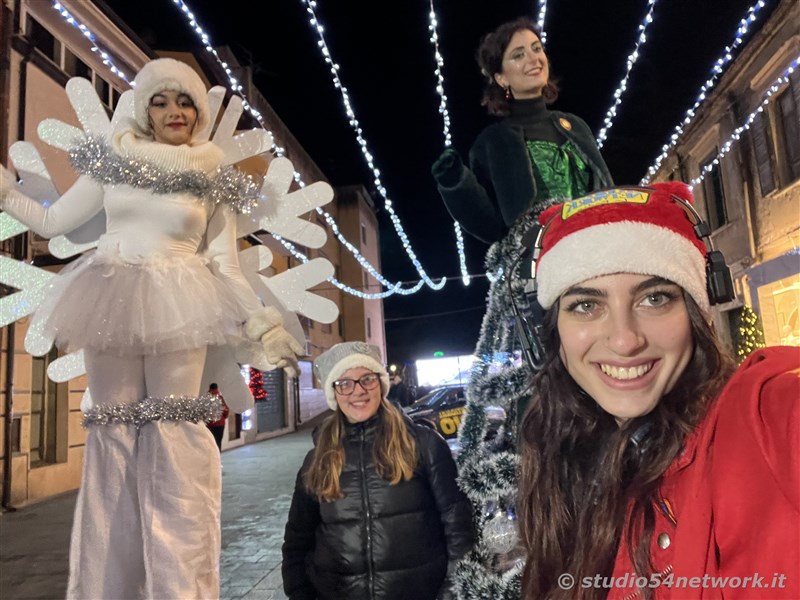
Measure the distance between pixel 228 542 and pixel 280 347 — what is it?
3337 millimetres

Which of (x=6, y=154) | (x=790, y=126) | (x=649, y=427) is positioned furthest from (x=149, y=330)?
(x=790, y=126)

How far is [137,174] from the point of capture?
209cm

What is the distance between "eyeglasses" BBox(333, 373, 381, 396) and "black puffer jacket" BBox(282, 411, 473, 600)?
27cm

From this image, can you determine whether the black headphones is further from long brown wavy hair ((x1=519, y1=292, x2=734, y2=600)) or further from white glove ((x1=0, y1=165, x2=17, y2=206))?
white glove ((x1=0, y1=165, x2=17, y2=206))

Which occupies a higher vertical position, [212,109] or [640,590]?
[212,109]

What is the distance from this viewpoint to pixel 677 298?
1166 mm

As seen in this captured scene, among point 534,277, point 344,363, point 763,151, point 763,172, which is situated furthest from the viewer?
point 763,172

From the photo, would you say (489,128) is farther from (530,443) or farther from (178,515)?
(178,515)

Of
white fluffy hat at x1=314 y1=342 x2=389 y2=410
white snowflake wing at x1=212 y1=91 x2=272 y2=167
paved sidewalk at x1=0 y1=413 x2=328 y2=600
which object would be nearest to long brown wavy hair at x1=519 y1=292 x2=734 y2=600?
white fluffy hat at x1=314 y1=342 x2=389 y2=410

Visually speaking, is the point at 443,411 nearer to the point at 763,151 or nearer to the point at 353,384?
the point at 763,151

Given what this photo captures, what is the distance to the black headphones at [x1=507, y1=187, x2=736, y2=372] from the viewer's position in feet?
3.99

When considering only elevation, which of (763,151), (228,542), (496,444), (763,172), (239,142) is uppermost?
(763,151)

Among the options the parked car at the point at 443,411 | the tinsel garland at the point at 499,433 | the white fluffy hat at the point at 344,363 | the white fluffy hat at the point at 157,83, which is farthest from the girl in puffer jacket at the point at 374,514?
the parked car at the point at 443,411

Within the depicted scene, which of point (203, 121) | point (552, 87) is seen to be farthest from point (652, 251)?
point (203, 121)
